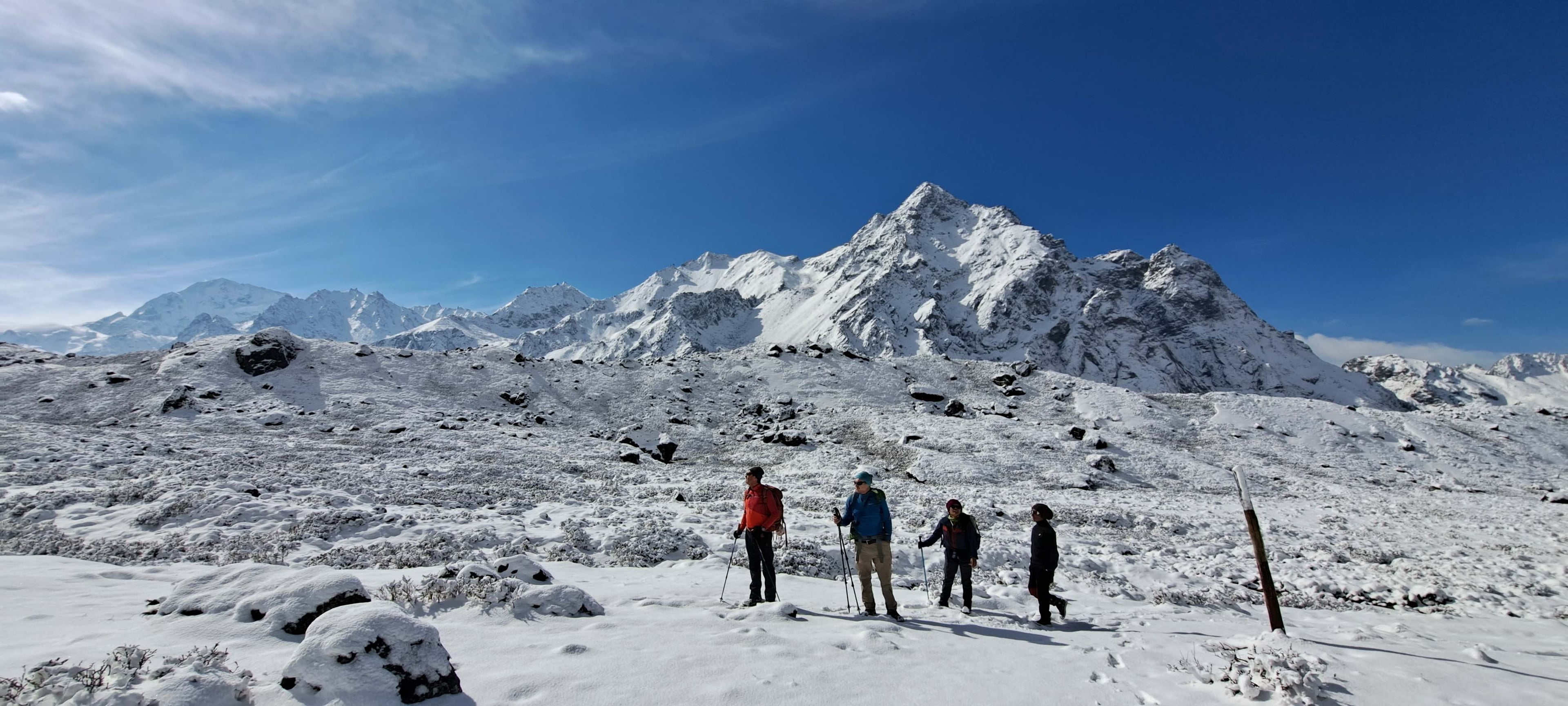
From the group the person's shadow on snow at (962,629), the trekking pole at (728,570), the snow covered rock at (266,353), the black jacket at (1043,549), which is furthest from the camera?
the snow covered rock at (266,353)

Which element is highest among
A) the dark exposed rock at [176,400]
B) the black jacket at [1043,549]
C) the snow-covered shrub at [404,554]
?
the dark exposed rock at [176,400]

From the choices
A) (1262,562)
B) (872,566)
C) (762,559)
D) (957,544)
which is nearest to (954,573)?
(957,544)

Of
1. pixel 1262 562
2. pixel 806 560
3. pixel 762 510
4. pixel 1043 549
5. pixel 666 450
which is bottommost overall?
pixel 806 560

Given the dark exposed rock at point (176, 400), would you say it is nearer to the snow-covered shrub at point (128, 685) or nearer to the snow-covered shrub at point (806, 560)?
the snow-covered shrub at point (806, 560)

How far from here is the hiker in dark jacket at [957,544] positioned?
9.88m

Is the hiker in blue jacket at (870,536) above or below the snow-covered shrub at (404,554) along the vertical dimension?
above

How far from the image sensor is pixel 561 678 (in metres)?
4.95

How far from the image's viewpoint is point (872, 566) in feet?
29.8

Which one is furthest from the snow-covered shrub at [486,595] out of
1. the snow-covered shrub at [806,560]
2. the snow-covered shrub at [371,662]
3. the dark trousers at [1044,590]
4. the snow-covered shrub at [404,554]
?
the dark trousers at [1044,590]

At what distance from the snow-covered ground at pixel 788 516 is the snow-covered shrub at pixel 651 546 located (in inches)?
4.0

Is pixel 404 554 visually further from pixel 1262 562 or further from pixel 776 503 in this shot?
pixel 1262 562

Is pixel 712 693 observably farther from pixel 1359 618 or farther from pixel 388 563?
pixel 1359 618

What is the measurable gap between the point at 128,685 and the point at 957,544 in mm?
9501

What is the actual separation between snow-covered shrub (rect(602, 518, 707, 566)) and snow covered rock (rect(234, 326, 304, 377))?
3620cm
